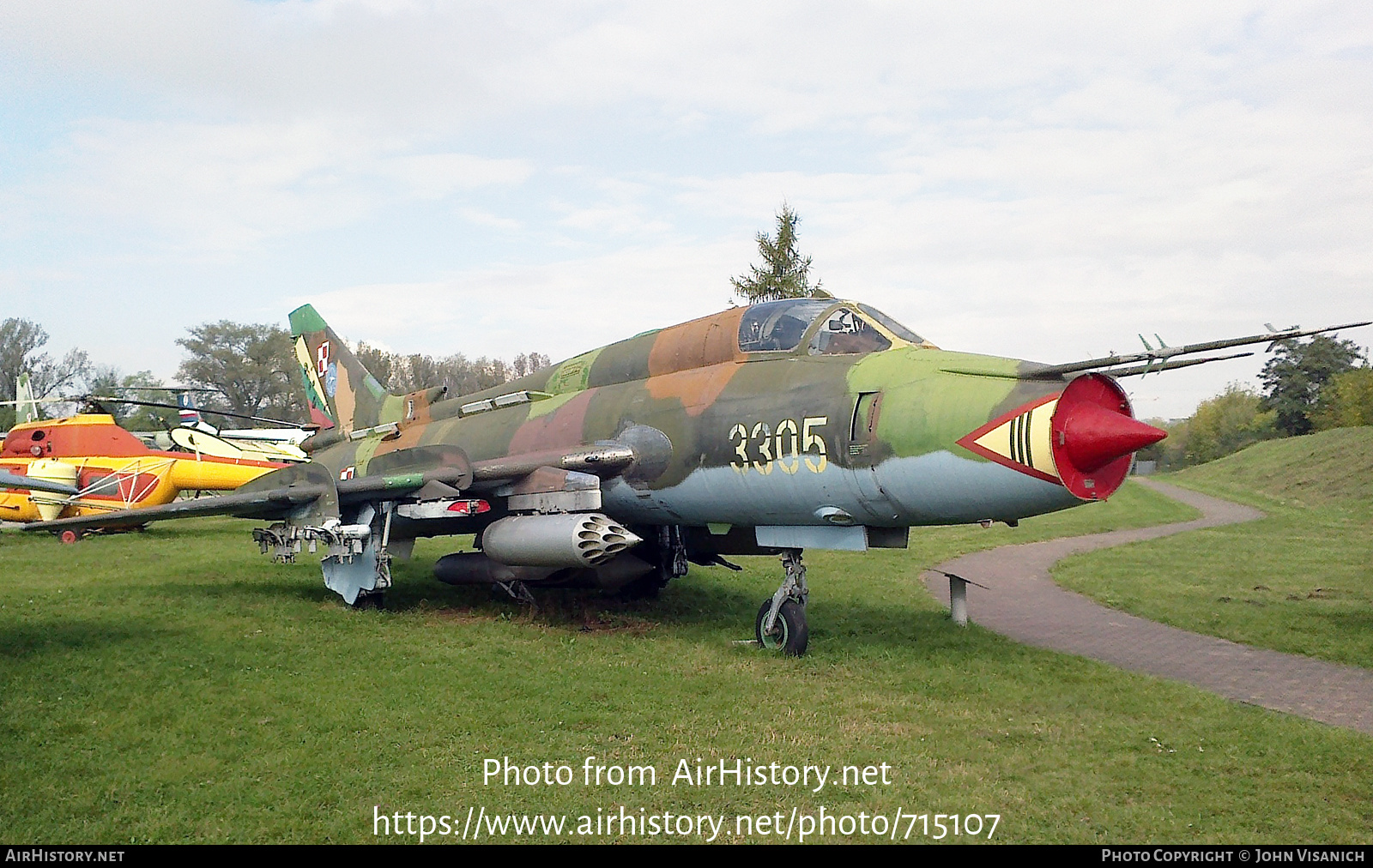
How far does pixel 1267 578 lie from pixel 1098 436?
10.9 meters

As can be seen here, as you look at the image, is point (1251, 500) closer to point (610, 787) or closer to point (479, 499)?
point (479, 499)

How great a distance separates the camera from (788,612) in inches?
349

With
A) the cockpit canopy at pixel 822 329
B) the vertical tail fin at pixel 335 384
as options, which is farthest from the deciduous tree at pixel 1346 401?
the vertical tail fin at pixel 335 384

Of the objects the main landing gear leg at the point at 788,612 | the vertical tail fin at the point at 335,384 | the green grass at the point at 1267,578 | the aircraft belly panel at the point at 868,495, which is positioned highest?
the vertical tail fin at the point at 335,384

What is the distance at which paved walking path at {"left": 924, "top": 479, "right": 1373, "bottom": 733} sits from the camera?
776 centimetres

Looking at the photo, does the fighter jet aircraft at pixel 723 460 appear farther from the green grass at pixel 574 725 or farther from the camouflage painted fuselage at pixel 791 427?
the green grass at pixel 574 725

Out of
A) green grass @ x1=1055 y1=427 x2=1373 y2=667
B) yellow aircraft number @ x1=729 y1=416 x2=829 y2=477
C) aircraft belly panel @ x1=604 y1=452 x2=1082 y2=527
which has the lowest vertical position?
green grass @ x1=1055 y1=427 x2=1373 y2=667

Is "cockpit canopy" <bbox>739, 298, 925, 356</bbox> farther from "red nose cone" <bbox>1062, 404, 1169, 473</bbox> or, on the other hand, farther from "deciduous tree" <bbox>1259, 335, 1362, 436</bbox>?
"deciduous tree" <bbox>1259, 335, 1362, 436</bbox>

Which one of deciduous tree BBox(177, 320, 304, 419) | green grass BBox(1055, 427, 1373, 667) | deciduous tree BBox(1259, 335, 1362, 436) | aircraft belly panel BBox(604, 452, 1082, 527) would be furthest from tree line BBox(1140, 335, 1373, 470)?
deciduous tree BBox(177, 320, 304, 419)

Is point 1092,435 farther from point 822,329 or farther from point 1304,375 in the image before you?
point 1304,375

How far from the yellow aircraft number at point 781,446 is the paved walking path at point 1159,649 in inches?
156

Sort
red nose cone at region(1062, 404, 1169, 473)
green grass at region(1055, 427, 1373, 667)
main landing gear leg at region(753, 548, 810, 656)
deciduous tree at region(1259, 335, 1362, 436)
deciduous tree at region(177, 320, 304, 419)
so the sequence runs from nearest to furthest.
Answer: red nose cone at region(1062, 404, 1169, 473), main landing gear leg at region(753, 548, 810, 656), green grass at region(1055, 427, 1373, 667), deciduous tree at region(1259, 335, 1362, 436), deciduous tree at region(177, 320, 304, 419)

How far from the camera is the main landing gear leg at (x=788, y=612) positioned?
345 inches

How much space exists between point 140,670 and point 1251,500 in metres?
40.7
